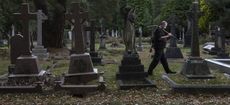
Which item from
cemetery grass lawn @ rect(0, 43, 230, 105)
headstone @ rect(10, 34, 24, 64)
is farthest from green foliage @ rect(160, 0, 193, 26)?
cemetery grass lawn @ rect(0, 43, 230, 105)

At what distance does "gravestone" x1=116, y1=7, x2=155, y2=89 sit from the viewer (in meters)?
15.4

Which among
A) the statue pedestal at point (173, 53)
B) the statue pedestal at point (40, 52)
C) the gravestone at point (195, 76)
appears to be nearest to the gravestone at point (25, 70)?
the gravestone at point (195, 76)

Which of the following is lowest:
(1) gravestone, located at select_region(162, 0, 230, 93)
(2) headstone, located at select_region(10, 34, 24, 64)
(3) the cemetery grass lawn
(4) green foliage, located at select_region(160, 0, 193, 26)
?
(3) the cemetery grass lawn

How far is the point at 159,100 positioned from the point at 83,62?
3.57 meters

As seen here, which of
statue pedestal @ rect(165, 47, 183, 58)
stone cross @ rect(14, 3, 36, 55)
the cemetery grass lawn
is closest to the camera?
the cemetery grass lawn

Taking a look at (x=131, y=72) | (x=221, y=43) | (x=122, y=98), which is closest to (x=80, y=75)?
(x=131, y=72)

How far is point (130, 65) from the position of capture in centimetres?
1572

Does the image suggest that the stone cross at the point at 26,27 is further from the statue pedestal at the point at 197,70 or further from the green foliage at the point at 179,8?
the green foliage at the point at 179,8

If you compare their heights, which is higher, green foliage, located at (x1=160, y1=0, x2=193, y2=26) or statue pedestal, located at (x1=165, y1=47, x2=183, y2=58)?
green foliage, located at (x1=160, y1=0, x2=193, y2=26)

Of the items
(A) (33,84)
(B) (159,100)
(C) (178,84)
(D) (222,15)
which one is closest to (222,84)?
(C) (178,84)

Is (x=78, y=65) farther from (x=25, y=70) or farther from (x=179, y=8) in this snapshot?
(x=179, y=8)

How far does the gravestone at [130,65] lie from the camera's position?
15375 mm

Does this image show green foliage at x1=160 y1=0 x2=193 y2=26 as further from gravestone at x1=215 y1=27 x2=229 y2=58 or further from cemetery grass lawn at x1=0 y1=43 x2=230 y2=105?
cemetery grass lawn at x1=0 y1=43 x2=230 y2=105

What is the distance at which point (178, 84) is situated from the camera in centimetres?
1291
